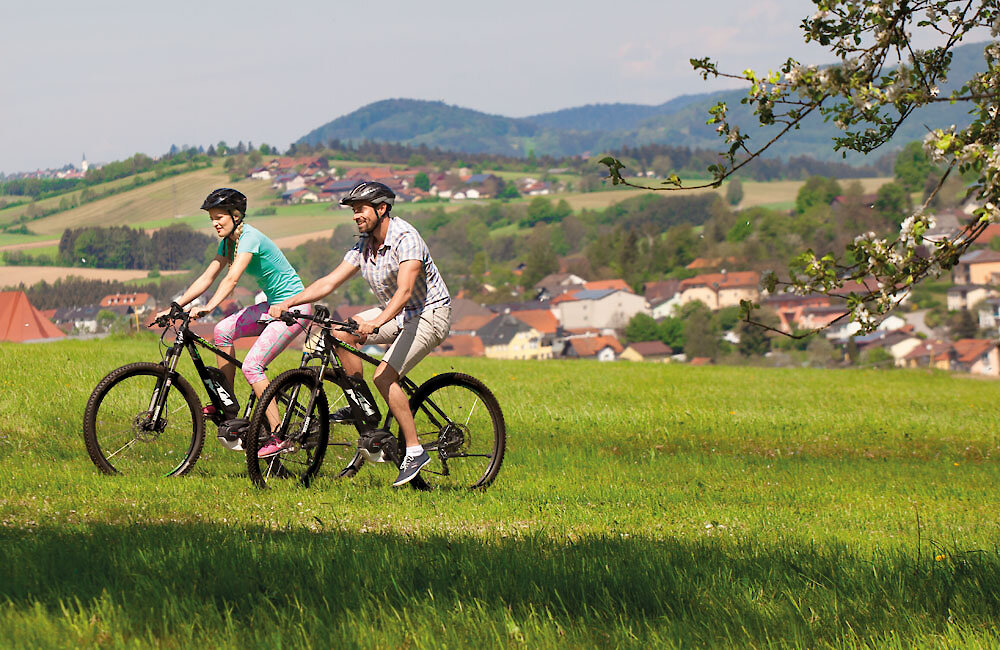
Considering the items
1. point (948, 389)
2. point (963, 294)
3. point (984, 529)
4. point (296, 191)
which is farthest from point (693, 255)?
point (984, 529)

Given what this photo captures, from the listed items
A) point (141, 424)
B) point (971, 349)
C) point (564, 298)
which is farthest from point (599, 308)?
point (141, 424)

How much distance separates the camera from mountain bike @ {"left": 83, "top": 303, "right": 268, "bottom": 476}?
9.20m

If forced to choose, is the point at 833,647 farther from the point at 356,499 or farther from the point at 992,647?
the point at 356,499

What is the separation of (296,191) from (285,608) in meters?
165

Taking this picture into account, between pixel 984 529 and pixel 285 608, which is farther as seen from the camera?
pixel 984 529

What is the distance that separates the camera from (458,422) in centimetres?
Answer: 930

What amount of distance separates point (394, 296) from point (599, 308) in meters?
147

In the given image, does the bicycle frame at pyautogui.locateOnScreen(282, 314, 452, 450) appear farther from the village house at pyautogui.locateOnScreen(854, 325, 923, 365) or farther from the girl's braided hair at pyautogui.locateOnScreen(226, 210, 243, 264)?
the village house at pyautogui.locateOnScreen(854, 325, 923, 365)

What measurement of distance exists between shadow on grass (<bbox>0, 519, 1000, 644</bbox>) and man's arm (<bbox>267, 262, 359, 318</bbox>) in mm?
2794

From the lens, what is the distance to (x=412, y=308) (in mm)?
8734

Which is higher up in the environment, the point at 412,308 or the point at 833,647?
the point at 412,308

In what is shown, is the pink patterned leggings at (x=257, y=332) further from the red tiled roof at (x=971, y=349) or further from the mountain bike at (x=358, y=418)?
the red tiled roof at (x=971, y=349)

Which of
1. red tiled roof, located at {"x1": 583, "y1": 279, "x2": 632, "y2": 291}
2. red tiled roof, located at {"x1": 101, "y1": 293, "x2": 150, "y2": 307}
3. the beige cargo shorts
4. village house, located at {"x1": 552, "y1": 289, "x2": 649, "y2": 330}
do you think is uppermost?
the beige cargo shorts

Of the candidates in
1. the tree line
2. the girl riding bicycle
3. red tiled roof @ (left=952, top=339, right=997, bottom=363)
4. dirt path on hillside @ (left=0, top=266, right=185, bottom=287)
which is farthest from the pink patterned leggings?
red tiled roof @ (left=952, top=339, right=997, bottom=363)
